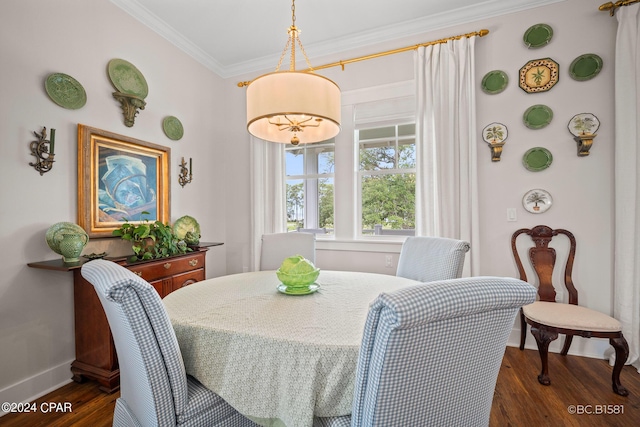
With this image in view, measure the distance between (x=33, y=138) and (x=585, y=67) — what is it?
4018 millimetres

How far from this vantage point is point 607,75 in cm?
229

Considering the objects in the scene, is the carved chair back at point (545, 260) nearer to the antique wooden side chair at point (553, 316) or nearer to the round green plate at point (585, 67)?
the antique wooden side chair at point (553, 316)

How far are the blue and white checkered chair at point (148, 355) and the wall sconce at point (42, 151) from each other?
138cm

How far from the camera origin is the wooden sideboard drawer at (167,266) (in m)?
2.12

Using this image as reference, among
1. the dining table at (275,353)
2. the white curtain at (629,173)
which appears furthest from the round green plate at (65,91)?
the white curtain at (629,173)

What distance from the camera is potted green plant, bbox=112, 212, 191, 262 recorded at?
219 cm

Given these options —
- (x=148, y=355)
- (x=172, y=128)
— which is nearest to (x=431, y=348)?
(x=148, y=355)

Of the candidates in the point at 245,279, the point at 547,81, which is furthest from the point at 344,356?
the point at 547,81

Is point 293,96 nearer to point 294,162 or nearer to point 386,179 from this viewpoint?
point 386,179

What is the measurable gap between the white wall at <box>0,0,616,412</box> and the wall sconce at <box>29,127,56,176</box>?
0.13 ft

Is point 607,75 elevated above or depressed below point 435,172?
above

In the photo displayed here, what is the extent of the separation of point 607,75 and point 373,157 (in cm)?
192

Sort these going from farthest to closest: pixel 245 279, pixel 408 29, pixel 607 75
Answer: pixel 408 29 < pixel 607 75 < pixel 245 279

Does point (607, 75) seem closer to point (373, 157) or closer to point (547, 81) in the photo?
point (547, 81)
